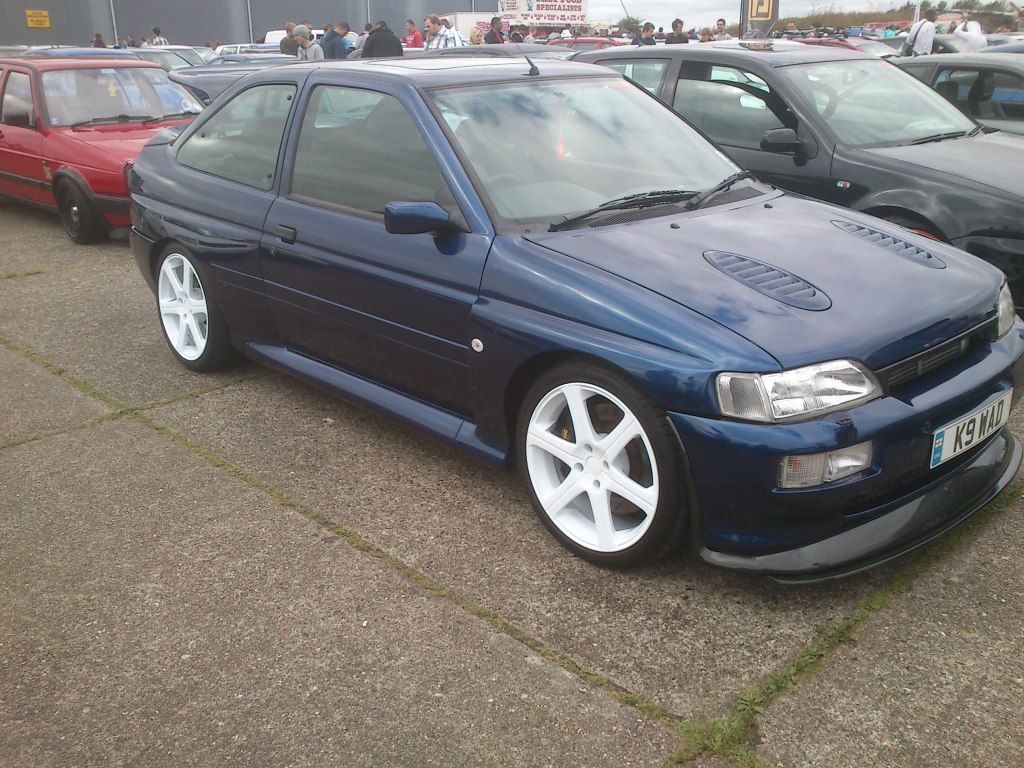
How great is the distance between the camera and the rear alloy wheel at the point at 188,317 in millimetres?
4793

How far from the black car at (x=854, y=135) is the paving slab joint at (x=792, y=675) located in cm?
215

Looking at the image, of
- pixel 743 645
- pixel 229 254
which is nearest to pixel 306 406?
pixel 229 254

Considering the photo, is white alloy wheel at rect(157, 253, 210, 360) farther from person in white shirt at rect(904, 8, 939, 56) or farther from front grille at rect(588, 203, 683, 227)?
person in white shirt at rect(904, 8, 939, 56)

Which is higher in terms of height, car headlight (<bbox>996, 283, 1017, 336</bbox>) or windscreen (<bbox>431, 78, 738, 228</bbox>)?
windscreen (<bbox>431, 78, 738, 228</bbox>)

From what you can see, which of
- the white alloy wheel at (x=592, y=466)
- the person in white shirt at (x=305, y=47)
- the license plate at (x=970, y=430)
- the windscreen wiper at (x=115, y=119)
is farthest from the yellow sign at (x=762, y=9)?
the white alloy wheel at (x=592, y=466)

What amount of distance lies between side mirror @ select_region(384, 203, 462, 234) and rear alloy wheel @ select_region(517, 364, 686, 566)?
675 millimetres

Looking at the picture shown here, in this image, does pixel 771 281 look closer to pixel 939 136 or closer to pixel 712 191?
pixel 712 191

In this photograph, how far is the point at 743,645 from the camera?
8.96 feet

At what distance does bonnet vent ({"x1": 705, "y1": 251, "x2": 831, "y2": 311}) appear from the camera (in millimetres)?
2896

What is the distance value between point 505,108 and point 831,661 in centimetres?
232

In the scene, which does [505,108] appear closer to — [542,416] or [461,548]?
[542,416]

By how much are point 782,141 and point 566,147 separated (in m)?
2.27

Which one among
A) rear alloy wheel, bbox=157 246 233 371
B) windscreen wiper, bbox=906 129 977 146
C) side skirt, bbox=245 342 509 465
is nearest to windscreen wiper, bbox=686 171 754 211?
side skirt, bbox=245 342 509 465

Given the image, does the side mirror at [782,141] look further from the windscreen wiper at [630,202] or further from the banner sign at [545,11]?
the banner sign at [545,11]
